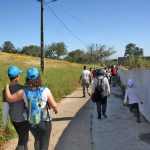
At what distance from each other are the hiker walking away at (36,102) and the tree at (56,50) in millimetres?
117873

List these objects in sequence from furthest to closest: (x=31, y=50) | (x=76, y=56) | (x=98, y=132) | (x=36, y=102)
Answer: (x=76, y=56) < (x=31, y=50) < (x=98, y=132) < (x=36, y=102)

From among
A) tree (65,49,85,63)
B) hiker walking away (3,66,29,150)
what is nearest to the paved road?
hiker walking away (3,66,29,150)

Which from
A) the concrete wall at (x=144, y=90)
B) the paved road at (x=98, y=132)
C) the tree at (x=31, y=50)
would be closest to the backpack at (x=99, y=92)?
the paved road at (x=98, y=132)

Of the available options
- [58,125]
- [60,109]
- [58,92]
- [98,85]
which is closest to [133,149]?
[58,125]

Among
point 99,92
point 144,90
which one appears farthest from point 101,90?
point 144,90

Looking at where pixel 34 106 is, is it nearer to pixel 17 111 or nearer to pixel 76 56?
pixel 17 111

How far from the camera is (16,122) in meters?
5.74

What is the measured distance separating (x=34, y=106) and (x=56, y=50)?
4774 inches

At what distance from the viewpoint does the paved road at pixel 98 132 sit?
27.2 ft

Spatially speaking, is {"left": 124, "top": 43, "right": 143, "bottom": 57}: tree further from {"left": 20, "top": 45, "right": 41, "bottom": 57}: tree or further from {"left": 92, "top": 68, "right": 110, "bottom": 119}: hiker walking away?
{"left": 20, "top": 45, "right": 41, "bottom": 57}: tree

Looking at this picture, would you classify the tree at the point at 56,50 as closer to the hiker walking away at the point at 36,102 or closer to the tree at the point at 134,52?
the tree at the point at 134,52

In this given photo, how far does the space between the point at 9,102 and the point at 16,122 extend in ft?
1.01

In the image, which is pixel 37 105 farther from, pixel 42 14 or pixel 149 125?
pixel 42 14

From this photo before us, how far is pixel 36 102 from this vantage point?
18.3 ft
